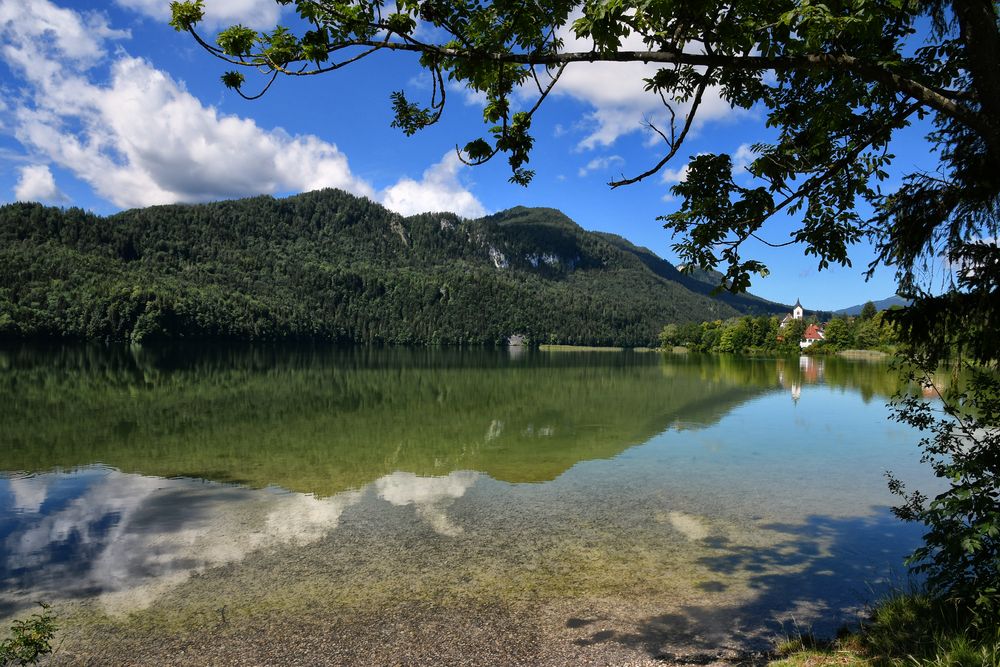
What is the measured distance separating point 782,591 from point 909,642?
14.3 ft

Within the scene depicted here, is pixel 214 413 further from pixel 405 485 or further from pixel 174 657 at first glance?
pixel 174 657

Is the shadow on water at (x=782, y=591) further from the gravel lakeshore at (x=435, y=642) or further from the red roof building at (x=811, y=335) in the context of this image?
the red roof building at (x=811, y=335)

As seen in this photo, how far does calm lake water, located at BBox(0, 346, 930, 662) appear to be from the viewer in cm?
1000

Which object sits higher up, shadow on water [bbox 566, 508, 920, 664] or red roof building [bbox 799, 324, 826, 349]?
red roof building [bbox 799, 324, 826, 349]

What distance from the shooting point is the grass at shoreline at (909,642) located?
5.39 meters

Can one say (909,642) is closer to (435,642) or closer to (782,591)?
(782,591)

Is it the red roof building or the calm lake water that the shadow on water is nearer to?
the calm lake water

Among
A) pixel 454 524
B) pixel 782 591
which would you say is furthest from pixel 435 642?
pixel 782 591

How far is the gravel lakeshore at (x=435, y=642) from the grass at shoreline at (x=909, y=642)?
76 cm

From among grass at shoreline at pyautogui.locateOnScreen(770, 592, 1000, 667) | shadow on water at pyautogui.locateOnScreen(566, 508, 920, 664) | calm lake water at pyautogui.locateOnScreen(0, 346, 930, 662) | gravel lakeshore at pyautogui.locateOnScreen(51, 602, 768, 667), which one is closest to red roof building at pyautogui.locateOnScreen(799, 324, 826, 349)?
calm lake water at pyautogui.locateOnScreen(0, 346, 930, 662)

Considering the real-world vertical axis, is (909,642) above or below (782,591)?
above

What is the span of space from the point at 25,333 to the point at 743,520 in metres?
155

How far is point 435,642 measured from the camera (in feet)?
29.2

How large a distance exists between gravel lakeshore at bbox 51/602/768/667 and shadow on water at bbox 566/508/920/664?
4 cm
